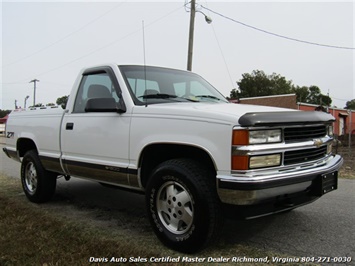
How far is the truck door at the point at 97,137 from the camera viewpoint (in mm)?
3883

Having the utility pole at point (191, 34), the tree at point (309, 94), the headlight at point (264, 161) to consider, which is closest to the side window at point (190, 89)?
the headlight at point (264, 161)

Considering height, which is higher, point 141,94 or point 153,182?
point 141,94

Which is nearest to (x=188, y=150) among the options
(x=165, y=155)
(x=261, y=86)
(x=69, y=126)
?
(x=165, y=155)

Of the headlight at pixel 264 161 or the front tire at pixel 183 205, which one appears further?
the front tire at pixel 183 205

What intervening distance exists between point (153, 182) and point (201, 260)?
0.85 meters

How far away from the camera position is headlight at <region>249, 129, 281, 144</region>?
9.59 feet

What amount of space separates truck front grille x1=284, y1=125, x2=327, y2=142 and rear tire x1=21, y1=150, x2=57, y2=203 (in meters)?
3.63

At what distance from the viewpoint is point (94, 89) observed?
179 inches

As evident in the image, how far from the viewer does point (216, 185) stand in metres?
3.03

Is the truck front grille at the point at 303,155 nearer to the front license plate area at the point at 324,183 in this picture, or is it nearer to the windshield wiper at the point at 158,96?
the front license plate area at the point at 324,183

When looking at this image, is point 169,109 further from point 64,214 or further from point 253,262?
point 64,214

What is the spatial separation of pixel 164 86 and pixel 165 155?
3.26 ft

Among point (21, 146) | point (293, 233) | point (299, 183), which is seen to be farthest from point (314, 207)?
point (21, 146)

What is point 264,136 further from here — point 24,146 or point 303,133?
point 24,146
